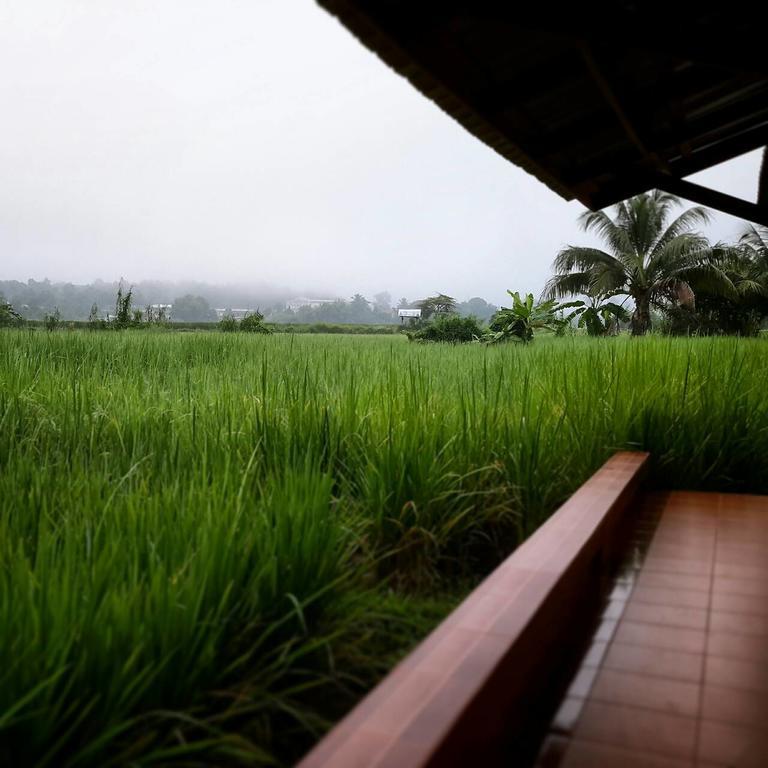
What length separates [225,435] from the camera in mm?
3178

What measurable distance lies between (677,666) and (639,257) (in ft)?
82.4

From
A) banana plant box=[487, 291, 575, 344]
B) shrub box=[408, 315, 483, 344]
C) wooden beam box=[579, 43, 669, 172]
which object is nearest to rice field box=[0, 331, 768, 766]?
wooden beam box=[579, 43, 669, 172]

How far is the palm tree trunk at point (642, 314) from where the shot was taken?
2497 centimetres

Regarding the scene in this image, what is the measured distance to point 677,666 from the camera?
1.84 metres

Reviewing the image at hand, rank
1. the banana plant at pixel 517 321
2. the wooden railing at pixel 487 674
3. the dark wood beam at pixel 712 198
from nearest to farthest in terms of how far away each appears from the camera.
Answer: the wooden railing at pixel 487 674 < the dark wood beam at pixel 712 198 < the banana plant at pixel 517 321

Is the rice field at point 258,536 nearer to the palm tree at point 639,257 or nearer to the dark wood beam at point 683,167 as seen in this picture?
the dark wood beam at point 683,167

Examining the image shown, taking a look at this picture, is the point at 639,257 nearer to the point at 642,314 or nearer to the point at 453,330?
the point at 642,314

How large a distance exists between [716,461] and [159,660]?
10.5ft

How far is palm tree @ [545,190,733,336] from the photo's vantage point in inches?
960

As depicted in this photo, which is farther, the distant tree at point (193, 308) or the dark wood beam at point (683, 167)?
the distant tree at point (193, 308)

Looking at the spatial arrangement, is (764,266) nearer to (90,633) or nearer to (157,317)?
(157,317)

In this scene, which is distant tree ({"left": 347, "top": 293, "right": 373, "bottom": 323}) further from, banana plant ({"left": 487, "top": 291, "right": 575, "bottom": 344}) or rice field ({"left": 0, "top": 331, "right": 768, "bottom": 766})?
rice field ({"left": 0, "top": 331, "right": 768, "bottom": 766})

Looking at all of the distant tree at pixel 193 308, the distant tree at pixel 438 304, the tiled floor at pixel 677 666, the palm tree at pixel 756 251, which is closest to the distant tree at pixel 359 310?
the distant tree at pixel 193 308

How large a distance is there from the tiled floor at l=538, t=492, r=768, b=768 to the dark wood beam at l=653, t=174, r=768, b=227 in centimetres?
242
